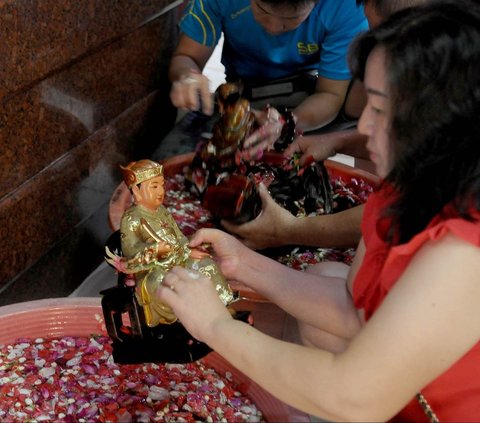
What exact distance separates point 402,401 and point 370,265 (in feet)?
0.92

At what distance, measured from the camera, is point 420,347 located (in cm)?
107

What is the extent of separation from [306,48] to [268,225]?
3.06 feet

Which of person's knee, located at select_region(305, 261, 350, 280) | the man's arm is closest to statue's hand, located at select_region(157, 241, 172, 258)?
person's knee, located at select_region(305, 261, 350, 280)

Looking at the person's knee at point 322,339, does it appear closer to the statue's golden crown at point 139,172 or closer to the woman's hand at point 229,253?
the woman's hand at point 229,253

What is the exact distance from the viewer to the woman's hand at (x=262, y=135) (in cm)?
204

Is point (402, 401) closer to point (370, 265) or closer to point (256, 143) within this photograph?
point (370, 265)

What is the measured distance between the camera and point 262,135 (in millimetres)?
2055

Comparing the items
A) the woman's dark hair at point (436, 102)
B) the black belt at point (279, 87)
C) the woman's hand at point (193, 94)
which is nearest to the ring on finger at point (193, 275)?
the woman's dark hair at point (436, 102)

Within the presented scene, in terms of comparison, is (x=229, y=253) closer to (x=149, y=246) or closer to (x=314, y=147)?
(x=149, y=246)

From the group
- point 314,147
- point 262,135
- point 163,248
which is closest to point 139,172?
point 163,248

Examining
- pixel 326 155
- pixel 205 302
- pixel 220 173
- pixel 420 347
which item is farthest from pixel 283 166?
pixel 420 347

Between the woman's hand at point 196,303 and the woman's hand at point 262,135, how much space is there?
2.70 feet

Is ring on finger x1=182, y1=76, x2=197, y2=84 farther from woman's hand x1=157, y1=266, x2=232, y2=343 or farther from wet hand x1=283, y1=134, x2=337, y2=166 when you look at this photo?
woman's hand x1=157, y1=266, x2=232, y2=343

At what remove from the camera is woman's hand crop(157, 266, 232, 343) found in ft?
4.03
